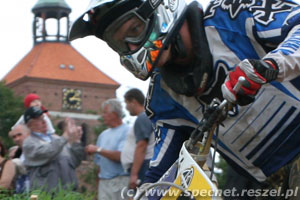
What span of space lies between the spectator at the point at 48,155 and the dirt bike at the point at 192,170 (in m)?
3.92

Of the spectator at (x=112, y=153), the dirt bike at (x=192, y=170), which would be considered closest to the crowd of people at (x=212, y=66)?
the dirt bike at (x=192, y=170)

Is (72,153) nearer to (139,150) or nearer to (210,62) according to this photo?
(139,150)

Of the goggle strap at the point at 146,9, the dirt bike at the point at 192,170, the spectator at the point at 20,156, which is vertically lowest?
the spectator at the point at 20,156

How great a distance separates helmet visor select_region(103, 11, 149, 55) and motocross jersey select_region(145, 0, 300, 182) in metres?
0.33

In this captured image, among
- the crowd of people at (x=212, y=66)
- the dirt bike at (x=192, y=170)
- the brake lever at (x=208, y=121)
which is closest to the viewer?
the dirt bike at (x=192, y=170)

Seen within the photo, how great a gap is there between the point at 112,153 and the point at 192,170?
16.9 feet

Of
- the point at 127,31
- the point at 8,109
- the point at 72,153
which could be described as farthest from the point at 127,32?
the point at 8,109

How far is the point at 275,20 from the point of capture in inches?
150

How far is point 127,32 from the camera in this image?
13.3ft

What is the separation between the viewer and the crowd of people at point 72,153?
7.67 meters

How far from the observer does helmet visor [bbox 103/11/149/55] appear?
4.00 meters

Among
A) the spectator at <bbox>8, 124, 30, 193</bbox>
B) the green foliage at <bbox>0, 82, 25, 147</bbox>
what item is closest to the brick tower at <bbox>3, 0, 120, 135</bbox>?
the green foliage at <bbox>0, 82, 25, 147</bbox>

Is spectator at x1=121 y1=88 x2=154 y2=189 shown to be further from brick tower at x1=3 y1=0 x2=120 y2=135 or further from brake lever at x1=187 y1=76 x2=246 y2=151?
brick tower at x1=3 y1=0 x2=120 y2=135

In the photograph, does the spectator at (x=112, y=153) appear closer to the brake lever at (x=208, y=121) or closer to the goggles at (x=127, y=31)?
the goggles at (x=127, y=31)
